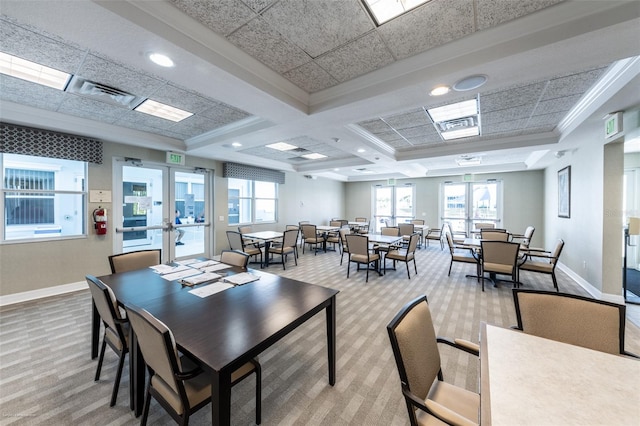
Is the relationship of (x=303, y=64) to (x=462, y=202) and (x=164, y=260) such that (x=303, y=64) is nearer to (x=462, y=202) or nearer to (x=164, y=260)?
(x=164, y=260)

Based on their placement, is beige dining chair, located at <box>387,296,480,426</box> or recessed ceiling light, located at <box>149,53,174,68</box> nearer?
beige dining chair, located at <box>387,296,480,426</box>

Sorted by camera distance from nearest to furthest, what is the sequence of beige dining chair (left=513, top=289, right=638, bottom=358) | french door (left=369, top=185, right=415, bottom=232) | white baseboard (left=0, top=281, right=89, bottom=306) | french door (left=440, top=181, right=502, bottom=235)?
beige dining chair (left=513, top=289, right=638, bottom=358) < white baseboard (left=0, top=281, right=89, bottom=306) < french door (left=440, top=181, right=502, bottom=235) < french door (left=369, top=185, right=415, bottom=232)

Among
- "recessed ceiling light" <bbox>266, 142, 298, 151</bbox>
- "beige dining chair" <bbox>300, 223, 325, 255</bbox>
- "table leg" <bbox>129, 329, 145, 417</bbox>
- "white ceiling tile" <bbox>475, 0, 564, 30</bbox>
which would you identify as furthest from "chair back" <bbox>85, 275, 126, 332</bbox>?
"beige dining chair" <bbox>300, 223, 325, 255</bbox>

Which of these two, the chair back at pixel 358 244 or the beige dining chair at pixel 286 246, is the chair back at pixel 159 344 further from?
the beige dining chair at pixel 286 246

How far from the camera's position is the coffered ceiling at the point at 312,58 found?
1658 mm

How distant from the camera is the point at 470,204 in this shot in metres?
8.56

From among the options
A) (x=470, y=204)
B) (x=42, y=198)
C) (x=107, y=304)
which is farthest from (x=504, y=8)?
(x=470, y=204)

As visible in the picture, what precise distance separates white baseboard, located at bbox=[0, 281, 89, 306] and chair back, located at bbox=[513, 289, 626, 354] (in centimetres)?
584

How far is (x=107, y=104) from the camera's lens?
321 centimetres

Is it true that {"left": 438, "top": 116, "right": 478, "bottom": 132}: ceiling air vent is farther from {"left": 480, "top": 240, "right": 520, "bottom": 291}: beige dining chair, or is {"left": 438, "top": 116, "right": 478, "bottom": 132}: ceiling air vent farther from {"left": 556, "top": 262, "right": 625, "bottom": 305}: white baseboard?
{"left": 556, "top": 262, "right": 625, "bottom": 305}: white baseboard

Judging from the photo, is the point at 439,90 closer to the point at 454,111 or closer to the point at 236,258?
the point at 454,111

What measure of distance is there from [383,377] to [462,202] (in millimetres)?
8349

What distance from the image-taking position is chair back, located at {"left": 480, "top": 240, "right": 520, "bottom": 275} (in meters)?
3.76

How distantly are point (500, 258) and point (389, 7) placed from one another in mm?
3921
